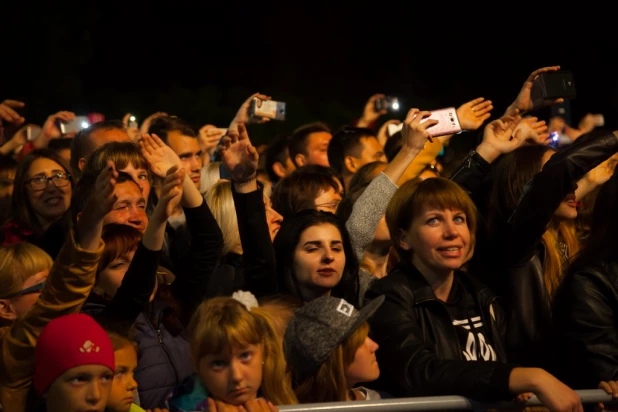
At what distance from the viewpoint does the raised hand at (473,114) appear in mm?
6492

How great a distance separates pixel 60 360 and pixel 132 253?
44.6 inches

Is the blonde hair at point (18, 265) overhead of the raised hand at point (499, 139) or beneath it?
beneath

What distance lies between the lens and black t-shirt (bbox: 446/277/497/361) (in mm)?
4641

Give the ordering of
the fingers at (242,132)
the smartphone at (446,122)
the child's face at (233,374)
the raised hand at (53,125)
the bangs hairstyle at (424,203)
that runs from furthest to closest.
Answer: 1. the raised hand at (53,125)
2. the smartphone at (446,122)
3. the fingers at (242,132)
4. the bangs hairstyle at (424,203)
5. the child's face at (233,374)

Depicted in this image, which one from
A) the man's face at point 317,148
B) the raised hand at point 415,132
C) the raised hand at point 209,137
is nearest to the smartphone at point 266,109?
the man's face at point 317,148

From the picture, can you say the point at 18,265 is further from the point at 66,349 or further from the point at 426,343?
the point at 426,343

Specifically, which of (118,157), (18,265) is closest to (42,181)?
(118,157)

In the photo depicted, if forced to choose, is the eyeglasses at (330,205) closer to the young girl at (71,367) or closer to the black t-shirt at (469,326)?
the black t-shirt at (469,326)

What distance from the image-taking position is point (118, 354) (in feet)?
13.9

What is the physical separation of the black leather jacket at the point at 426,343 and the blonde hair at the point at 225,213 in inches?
43.9

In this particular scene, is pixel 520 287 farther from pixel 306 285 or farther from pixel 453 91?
pixel 453 91

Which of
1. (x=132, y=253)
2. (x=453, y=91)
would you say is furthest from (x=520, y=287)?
(x=453, y=91)

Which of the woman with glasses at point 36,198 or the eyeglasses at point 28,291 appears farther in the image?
the woman with glasses at point 36,198

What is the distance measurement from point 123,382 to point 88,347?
361 mm
